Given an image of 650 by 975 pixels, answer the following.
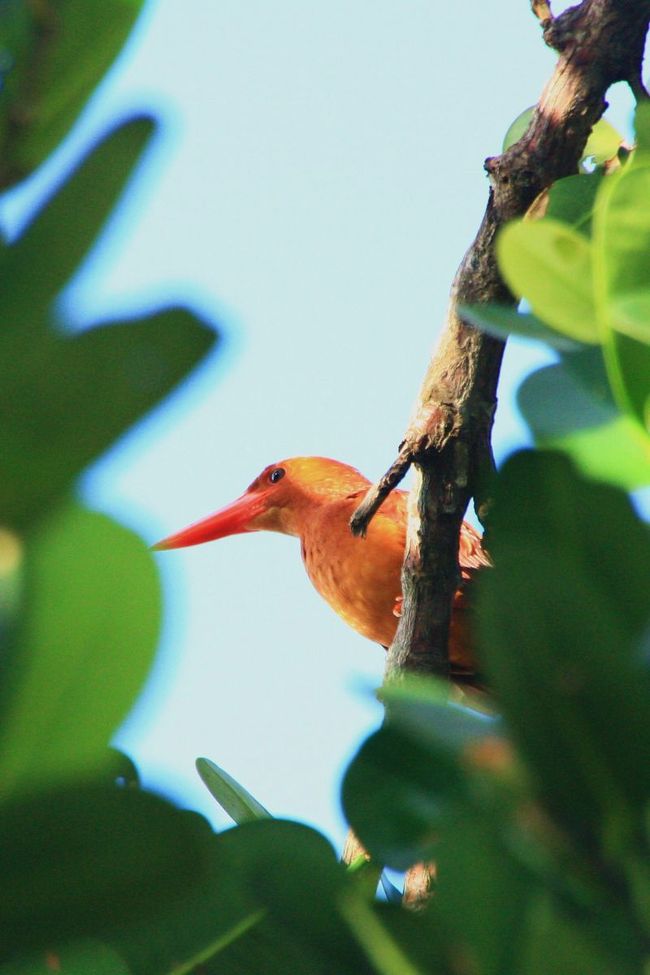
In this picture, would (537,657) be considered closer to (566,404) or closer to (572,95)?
(566,404)

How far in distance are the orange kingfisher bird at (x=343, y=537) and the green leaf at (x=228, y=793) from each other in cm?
169

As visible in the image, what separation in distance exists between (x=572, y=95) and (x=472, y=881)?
150 centimetres

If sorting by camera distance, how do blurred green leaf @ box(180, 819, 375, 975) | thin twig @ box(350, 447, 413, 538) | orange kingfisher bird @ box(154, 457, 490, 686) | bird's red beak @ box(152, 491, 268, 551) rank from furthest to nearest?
bird's red beak @ box(152, 491, 268, 551) < orange kingfisher bird @ box(154, 457, 490, 686) < thin twig @ box(350, 447, 413, 538) < blurred green leaf @ box(180, 819, 375, 975)

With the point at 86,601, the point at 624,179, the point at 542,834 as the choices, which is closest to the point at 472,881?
the point at 542,834

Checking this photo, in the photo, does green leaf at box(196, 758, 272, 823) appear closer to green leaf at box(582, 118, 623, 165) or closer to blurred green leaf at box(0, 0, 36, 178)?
blurred green leaf at box(0, 0, 36, 178)

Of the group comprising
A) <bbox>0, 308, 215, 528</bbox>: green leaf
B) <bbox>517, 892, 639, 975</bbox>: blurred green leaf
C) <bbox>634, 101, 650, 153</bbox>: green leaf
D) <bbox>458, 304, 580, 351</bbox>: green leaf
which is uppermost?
<bbox>634, 101, 650, 153</bbox>: green leaf

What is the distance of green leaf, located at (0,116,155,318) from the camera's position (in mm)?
346

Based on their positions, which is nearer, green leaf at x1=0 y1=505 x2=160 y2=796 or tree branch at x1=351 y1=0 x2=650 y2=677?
green leaf at x1=0 y1=505 x2=160 y2=796

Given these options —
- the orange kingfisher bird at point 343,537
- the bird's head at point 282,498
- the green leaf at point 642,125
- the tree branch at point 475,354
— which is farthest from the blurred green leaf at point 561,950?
the bird's head at point 282,498

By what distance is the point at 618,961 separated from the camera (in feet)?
1.19

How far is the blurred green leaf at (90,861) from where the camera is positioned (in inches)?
13.1

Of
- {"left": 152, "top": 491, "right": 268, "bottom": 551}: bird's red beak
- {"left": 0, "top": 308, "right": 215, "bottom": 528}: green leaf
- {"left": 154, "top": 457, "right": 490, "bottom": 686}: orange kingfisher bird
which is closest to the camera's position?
{"left": 0, "top": 308, "right": 215, "bottom": 528}: green leaf

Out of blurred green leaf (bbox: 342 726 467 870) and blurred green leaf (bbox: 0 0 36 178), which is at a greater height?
blurred green leaf (bbox: 0 0 36 178)

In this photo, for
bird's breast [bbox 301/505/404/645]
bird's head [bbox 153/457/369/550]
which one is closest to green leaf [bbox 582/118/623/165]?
bird's breast [bbox 301/505/404/645]
